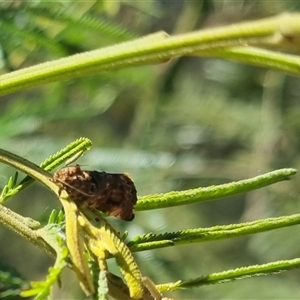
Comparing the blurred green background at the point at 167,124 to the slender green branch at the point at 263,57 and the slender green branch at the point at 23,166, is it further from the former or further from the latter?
the slender green branch at the point at 263,57

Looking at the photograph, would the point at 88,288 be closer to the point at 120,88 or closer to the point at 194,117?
the point at 120,88

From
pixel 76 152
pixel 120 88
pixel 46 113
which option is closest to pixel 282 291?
pixel 120 88

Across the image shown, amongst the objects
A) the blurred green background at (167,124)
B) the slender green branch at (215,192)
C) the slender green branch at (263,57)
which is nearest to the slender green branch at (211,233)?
the slender green branch at (215,192)

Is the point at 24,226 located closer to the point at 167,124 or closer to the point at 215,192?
the point at 215,192

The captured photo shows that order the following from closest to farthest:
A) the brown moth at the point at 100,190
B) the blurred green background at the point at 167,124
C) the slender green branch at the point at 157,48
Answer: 1. the slender green branch at the point at 157,48
2. the brown moth at the point at 100,190
3. the blurred green background at the point at 167,124

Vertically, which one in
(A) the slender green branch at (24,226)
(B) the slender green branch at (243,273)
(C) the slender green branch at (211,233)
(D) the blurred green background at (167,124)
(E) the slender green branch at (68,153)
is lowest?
(B) the slender green branch at (243,273)

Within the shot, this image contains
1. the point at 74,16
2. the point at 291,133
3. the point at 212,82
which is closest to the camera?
the point at 74,16
